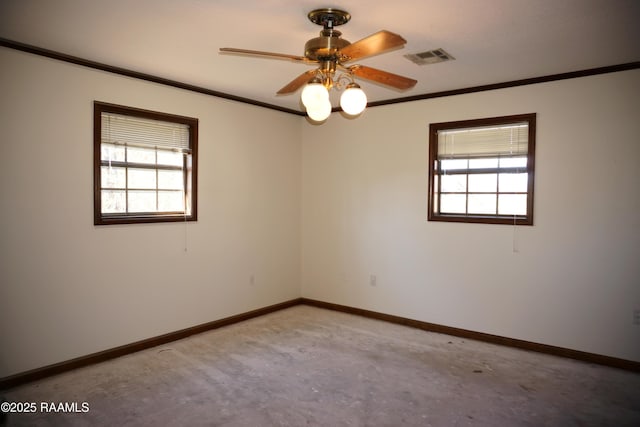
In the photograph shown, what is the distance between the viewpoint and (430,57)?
3.25m

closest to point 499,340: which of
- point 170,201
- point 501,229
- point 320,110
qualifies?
point 501,229

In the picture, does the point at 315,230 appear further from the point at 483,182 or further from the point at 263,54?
the point at 263,54

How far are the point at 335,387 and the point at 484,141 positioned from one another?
9.29 feet

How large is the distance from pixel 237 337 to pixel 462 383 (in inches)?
87.3

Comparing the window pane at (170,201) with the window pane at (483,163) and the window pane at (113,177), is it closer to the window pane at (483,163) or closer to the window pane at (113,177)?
the window pane at (113,177)

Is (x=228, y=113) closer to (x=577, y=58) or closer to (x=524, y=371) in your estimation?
(x=577, y=58)

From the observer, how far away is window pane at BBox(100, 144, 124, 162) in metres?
3.58

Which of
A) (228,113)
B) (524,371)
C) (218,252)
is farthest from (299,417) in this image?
(228,113)

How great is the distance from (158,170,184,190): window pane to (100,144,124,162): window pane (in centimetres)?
41

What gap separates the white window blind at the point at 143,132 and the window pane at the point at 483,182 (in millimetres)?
3000

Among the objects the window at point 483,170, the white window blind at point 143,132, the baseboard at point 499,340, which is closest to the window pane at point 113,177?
the white window blind at point 143,132

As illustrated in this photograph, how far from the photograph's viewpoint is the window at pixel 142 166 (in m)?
3.57

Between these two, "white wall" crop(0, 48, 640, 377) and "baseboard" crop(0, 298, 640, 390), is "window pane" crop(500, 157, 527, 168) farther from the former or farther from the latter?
"baseboard" crop(0, 298, 640, 390)

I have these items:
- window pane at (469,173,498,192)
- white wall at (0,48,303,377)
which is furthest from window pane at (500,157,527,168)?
white wall at (0,48,303,377)
